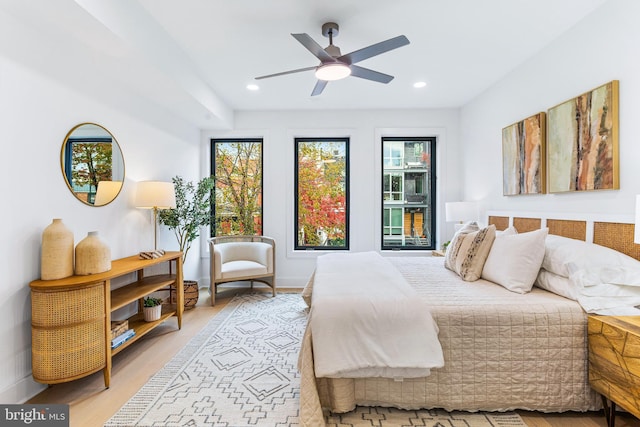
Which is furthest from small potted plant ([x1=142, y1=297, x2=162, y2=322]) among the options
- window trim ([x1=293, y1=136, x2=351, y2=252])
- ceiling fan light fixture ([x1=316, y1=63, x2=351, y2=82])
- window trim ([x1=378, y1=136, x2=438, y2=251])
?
window trim ([x1=378, y1=136, x2=438, y2=251])

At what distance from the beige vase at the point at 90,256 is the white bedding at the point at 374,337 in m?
1.51

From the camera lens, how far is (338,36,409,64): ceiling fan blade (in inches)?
81.7

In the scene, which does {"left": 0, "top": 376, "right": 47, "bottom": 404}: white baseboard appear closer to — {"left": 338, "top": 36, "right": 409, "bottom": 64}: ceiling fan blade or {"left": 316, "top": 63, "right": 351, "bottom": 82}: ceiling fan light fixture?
{"left": 316, "top": 63, "right": 351, "bottom": 82}: ceiling fan light fixture

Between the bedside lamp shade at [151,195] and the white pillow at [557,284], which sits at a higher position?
the bedside lamp shade at [151,195]

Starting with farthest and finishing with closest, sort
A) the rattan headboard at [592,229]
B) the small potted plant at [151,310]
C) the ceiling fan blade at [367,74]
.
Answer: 1. the small potted plant at [151,310]
2. the ceiling fan blade at [367,74]
3. the rattan headboard at [592,229]

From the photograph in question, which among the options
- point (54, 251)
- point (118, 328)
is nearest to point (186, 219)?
point (118, 328)

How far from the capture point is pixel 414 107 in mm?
4438

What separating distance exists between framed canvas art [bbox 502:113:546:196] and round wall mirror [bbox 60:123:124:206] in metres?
3.78

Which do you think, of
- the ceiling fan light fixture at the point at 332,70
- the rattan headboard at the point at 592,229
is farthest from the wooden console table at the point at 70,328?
the rattan headboard at the point at 592,229

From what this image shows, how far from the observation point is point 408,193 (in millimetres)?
4699

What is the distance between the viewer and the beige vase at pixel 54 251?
6.27 feet

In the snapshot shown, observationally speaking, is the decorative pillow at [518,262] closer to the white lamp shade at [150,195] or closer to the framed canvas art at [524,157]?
the framed canvas art at [524,157]

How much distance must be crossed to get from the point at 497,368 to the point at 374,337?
2.45 ft

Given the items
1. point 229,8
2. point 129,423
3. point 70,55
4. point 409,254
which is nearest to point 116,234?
point 70,55
